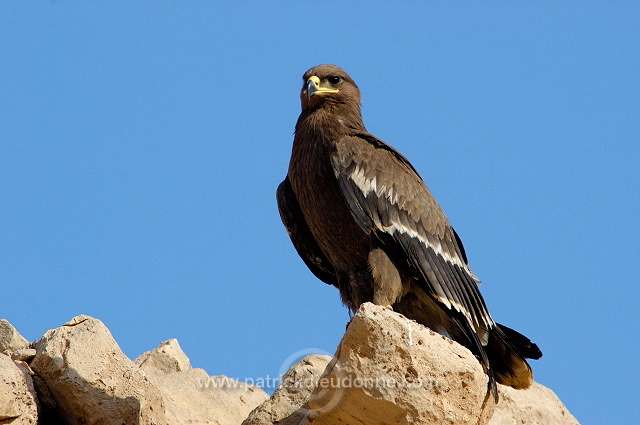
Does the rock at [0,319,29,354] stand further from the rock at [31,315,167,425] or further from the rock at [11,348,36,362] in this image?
the rock at [31,315,167,425]

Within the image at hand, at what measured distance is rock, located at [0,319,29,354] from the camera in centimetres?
802

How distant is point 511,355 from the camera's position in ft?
25.1

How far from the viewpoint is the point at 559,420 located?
8938 millimetres

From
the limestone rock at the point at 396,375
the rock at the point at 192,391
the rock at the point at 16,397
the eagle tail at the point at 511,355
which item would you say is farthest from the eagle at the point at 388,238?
the rock at the point at 16,397

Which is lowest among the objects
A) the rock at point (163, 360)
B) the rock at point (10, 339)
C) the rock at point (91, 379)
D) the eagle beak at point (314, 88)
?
the rock at point (91, 379)

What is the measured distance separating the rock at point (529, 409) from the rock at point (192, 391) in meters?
2.60

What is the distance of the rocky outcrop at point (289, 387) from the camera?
6.20 m

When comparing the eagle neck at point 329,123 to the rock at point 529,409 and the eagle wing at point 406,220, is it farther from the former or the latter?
the rock at point 529,409

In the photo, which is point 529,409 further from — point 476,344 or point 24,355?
point 24,355

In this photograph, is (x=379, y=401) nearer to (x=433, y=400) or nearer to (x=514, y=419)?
(x=433, y=400)

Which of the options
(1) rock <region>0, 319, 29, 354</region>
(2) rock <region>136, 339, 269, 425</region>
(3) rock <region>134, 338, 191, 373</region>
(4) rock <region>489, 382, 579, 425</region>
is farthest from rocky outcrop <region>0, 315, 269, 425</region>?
(4) rock <region>489, 382, 579, 425</region>

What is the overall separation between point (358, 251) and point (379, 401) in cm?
197

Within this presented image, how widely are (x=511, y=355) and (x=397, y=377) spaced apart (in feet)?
6.13

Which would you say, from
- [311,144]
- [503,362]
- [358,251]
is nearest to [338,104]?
[311,144]
